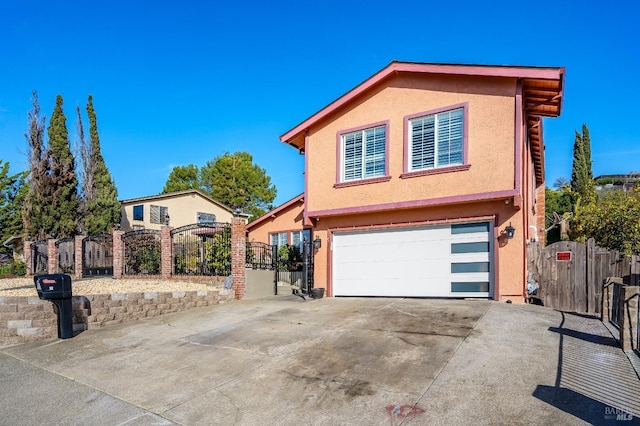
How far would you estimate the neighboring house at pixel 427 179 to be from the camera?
34.2 ft

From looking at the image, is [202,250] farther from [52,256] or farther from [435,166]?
[52,256]

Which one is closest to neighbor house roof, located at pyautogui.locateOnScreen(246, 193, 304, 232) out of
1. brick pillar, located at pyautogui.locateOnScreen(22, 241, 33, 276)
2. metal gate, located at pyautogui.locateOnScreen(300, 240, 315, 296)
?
metal gate, located at pyautogui.locateOnScreen(300, 240, 315, 296)

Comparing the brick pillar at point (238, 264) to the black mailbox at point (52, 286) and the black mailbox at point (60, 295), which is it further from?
the black mailbox at point (52, 286)

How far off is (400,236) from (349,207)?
1.87 meters

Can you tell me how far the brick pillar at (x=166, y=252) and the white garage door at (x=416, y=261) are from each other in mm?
6429

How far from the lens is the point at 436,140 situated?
1152 cm

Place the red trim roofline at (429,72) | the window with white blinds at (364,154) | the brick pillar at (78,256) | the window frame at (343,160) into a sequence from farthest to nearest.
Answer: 1. the brick pillar at (78,256)
2. the window with white blinds at (364,154)
3. the window frame at (343,160)
4. the red trim roofline at (429,72)

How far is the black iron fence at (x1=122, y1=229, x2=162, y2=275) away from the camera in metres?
16.4

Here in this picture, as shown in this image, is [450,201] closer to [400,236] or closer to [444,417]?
[400,236]

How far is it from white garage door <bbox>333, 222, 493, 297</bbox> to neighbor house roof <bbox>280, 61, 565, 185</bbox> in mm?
3904

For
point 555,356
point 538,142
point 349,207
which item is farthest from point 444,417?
point 538,142

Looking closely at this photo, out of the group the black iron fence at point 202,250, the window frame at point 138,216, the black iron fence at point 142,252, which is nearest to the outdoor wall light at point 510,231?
the black iron fence at point 202,250

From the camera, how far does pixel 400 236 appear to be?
12.2m

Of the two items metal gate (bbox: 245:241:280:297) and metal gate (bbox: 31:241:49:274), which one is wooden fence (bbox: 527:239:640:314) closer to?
metal gate (bbox: 245:241:280:297)
